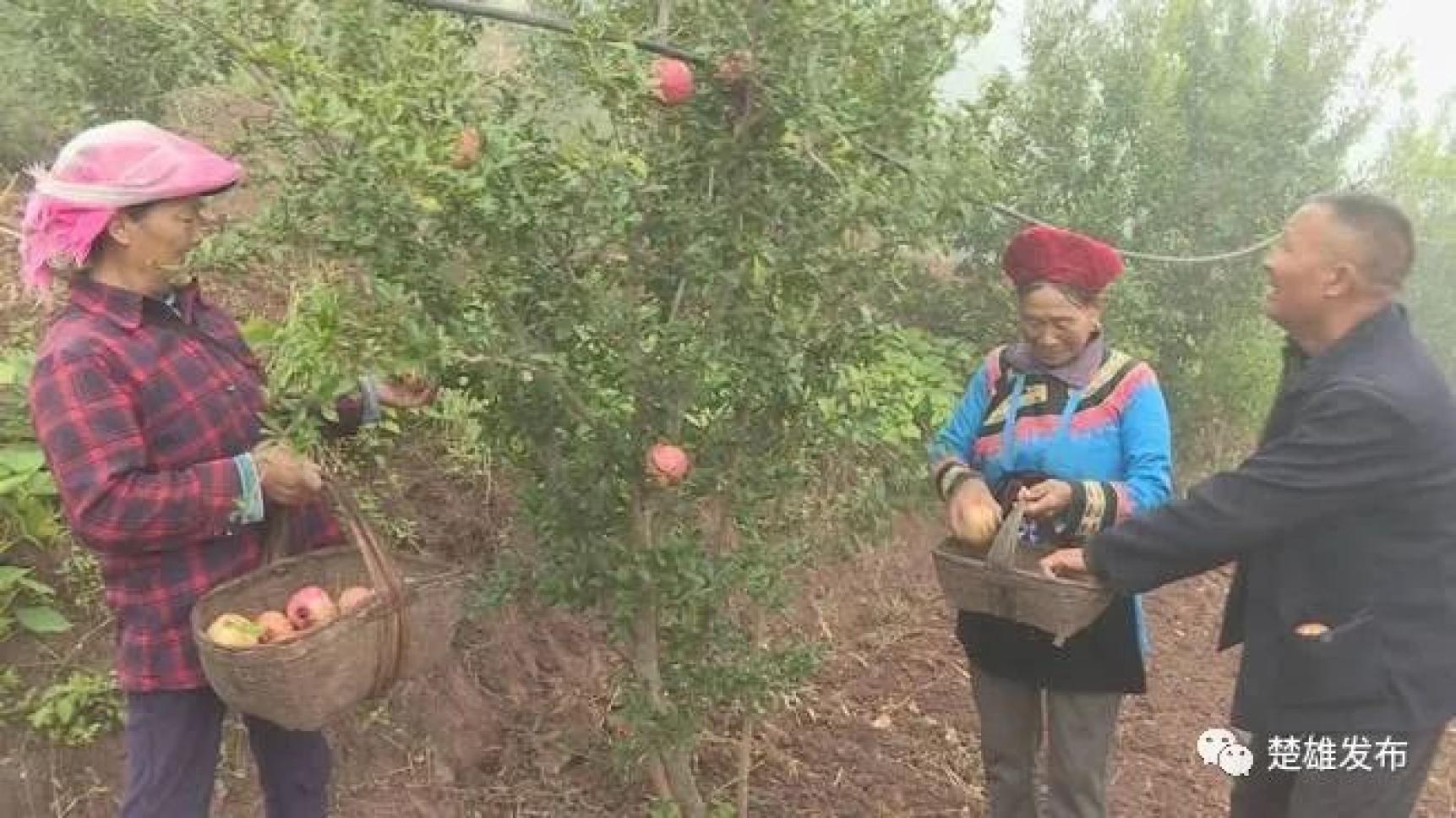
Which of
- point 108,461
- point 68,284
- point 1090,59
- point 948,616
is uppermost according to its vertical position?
point 1090,59

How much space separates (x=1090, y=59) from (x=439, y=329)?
5.16 meters

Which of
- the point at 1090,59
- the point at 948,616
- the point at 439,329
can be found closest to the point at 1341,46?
the point at 1090,59

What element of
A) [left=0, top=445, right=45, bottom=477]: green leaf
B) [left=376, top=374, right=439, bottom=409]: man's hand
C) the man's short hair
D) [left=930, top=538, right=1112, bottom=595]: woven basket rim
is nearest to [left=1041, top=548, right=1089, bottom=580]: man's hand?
[left=930, top=538, right=1112, bottom=595]: woven basket rim

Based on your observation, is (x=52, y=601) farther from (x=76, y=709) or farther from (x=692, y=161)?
(x=692, y=161)

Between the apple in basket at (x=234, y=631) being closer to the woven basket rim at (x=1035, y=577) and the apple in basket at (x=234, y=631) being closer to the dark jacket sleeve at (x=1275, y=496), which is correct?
the woven basket rim at (x=1035, y=577)

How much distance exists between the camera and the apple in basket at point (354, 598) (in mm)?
2268

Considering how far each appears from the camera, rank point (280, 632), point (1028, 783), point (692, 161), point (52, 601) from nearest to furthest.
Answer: point (280, 632) → point (692, 161) → point (1028, 783) → point (52, 601)

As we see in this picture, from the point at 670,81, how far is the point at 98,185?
1.05 m

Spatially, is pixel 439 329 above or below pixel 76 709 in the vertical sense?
above

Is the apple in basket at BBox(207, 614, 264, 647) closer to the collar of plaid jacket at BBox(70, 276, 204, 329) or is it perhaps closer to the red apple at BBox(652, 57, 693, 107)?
the collar of plaid jacket at BBox(70, 276, 204, 329)

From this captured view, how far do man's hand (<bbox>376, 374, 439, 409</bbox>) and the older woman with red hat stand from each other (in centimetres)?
121

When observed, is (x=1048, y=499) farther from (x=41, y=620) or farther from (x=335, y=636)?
(x=41, y=620)

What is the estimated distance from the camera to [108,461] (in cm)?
214

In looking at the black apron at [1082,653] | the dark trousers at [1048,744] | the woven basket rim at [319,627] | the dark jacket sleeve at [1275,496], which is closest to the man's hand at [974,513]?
the black apron at [1082,653]
